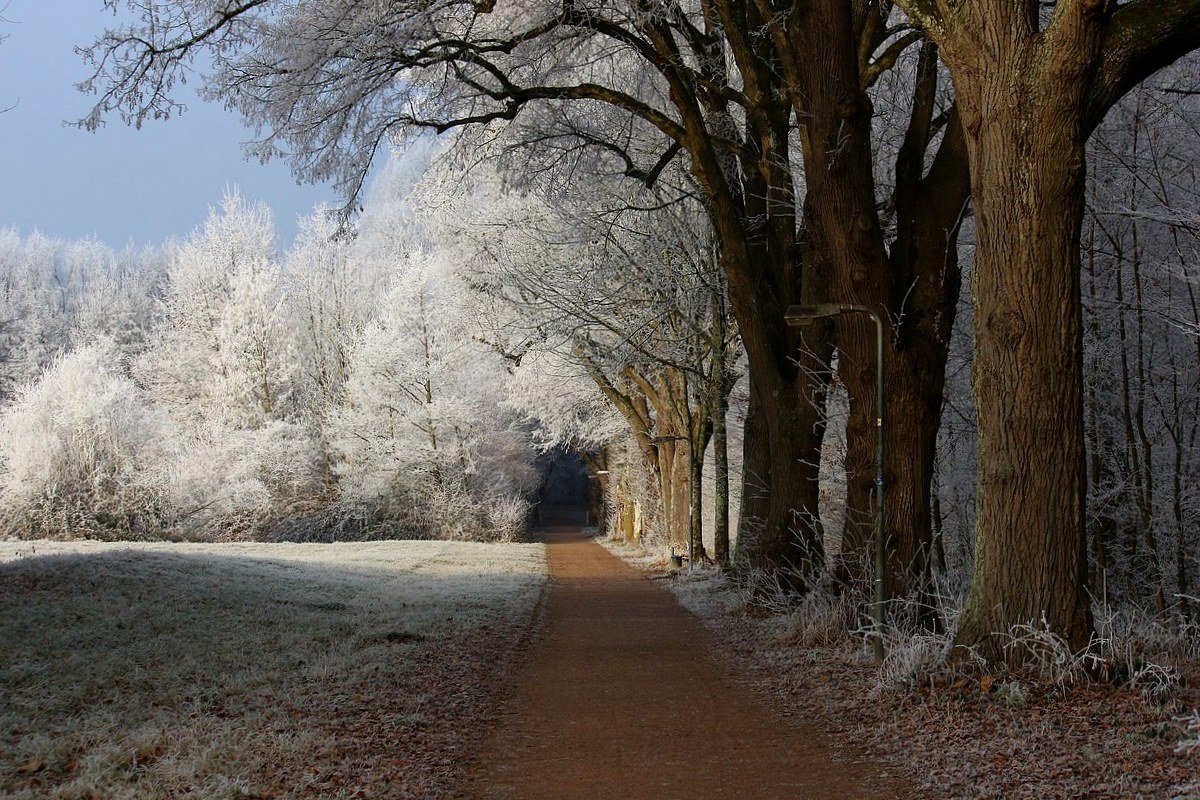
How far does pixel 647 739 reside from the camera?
6.31 metres

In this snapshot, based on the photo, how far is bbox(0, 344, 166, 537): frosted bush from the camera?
25.4m

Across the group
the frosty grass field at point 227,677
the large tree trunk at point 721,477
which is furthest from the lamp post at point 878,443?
the large tree trunk at point 721,477

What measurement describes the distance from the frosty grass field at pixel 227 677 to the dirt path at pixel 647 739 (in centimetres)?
50

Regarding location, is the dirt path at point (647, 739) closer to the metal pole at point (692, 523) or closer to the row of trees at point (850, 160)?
the row of trees at point (850, 160)

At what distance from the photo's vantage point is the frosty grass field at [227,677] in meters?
5.16

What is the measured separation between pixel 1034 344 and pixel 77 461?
26668 millimetres

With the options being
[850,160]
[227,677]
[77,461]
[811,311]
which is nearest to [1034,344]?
[811,311]

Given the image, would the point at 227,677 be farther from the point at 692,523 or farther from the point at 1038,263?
the point at 692,523

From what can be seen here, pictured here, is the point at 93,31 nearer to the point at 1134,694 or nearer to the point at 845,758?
the point at 845,758

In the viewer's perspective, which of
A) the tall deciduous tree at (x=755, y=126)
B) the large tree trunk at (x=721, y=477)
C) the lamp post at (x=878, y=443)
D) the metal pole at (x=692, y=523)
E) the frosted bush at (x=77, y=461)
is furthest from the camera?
the frosted bush at (x=77, y=461)

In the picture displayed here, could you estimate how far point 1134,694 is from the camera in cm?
579

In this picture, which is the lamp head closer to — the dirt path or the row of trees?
the row of trees

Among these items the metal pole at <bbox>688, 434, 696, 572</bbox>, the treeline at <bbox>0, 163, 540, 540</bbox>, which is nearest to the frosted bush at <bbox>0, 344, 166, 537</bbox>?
the treeline at <bbox>0, 163, 540, 540</bbox>

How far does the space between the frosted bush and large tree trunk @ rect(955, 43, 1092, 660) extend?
2573 cm
